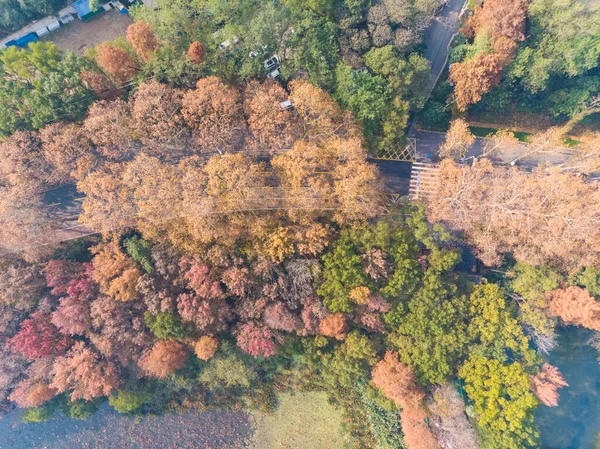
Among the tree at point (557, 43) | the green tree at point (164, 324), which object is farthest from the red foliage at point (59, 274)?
the tree at point (557, 43)

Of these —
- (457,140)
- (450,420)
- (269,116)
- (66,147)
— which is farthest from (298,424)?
(66,147)

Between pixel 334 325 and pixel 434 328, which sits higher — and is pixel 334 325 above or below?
above

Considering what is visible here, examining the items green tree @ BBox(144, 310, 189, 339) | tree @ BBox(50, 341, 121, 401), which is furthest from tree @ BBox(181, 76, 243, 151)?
tree @ BBox(50, 341, 121, 401)

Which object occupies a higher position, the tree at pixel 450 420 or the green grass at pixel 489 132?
the green grass at pixel 489 132

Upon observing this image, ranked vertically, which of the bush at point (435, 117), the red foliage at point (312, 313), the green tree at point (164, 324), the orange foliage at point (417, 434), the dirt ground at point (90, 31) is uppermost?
the dirt ground at point (90, 31)

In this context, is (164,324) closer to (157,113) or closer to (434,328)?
(157,113)

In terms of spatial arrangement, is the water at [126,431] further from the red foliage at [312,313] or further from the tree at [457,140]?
the tree at [457,140]

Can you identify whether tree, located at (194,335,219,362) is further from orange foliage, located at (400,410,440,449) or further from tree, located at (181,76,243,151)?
orange foliage, located at (400,410,440,449)
